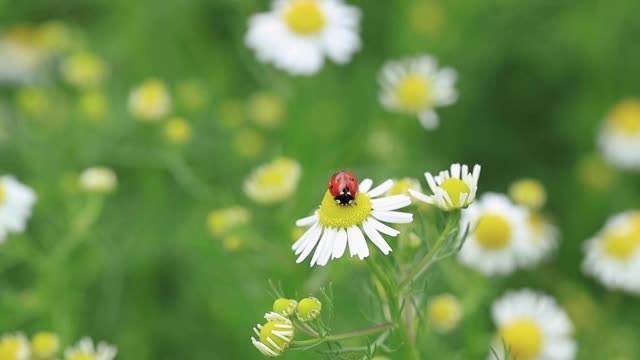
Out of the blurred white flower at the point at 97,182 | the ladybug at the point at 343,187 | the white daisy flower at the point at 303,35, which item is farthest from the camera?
the white daisy flower at the point at 303,35

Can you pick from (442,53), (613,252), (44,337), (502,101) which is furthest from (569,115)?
(44,337)

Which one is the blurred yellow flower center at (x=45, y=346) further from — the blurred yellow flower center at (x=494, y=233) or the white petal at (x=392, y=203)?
the blurred yellow flower center at (x=494, y=233)

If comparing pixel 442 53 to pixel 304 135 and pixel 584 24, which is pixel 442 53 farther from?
pixel 304 135

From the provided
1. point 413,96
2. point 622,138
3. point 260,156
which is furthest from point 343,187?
point 622,138

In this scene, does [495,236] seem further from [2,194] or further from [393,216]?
[2,194]

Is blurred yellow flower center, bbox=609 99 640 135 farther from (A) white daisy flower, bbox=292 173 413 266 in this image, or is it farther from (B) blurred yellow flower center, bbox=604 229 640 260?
(A) white daisy flower, bbox=292 173 413 266

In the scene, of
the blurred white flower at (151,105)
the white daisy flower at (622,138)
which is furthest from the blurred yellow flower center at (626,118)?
the blurred white flower at (151,105)

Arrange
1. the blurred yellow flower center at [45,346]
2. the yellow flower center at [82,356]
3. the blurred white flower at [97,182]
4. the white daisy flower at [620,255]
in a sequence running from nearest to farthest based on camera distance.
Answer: the yellow flower center at [82,356] < the blurred yellow flower center at [45,346] < the blurred white flower at [97,182] < the white daisy flower at [620,255]
